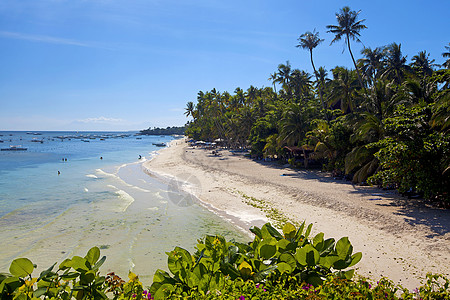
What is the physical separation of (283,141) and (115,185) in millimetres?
18770

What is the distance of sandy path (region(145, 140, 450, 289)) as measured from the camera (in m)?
8.47

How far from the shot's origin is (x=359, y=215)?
13016 millimetres

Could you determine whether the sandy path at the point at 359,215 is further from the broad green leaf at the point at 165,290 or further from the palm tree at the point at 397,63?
the palm tree at the point at 397,63

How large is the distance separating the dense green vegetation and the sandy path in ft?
14.1

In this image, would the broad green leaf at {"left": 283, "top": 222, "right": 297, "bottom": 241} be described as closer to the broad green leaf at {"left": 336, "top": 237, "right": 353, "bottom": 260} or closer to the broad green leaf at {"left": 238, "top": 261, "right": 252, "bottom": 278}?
the broad green leaf at {"left": 336, "top": 237, "right": 353, "bottom": 260}

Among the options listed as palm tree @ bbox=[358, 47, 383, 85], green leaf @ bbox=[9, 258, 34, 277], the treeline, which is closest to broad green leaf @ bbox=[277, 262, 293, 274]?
green leaf @ bbox=[9, 258, 34, 277]

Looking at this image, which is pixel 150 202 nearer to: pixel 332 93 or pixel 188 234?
pixel 188 234

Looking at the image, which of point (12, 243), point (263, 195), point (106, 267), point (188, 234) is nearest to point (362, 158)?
point (263, 195)

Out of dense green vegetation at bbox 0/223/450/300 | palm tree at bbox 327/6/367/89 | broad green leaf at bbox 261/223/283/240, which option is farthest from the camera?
palm tree at bbox 327/6/367/89

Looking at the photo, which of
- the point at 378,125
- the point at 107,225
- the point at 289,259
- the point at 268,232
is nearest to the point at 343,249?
the point at 289,259

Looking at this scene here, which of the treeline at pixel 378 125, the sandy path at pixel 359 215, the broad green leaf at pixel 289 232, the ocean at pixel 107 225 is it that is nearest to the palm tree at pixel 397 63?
the treeline at pixel 378 125

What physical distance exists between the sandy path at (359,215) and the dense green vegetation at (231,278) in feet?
14.1

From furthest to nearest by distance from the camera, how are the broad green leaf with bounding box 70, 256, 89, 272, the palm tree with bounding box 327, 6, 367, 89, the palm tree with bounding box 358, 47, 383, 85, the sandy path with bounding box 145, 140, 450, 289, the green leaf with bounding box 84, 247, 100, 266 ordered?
1. the palm tree with bounding box 358, 47, 383, 85
2. the palm tree with bounding box 327, 6, 367, 89
3. the sandy path with bounding box 145, 140, 450, 289
4. the green leaf with bounding box 84, 247, 100, 266
5. the broad green leaf with bounding box 70, 256, 89, 272

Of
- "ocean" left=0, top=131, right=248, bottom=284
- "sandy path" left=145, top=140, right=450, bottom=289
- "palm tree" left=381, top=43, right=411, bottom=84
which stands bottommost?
"ocean" left=0, top=131, right=248, bottom=284
